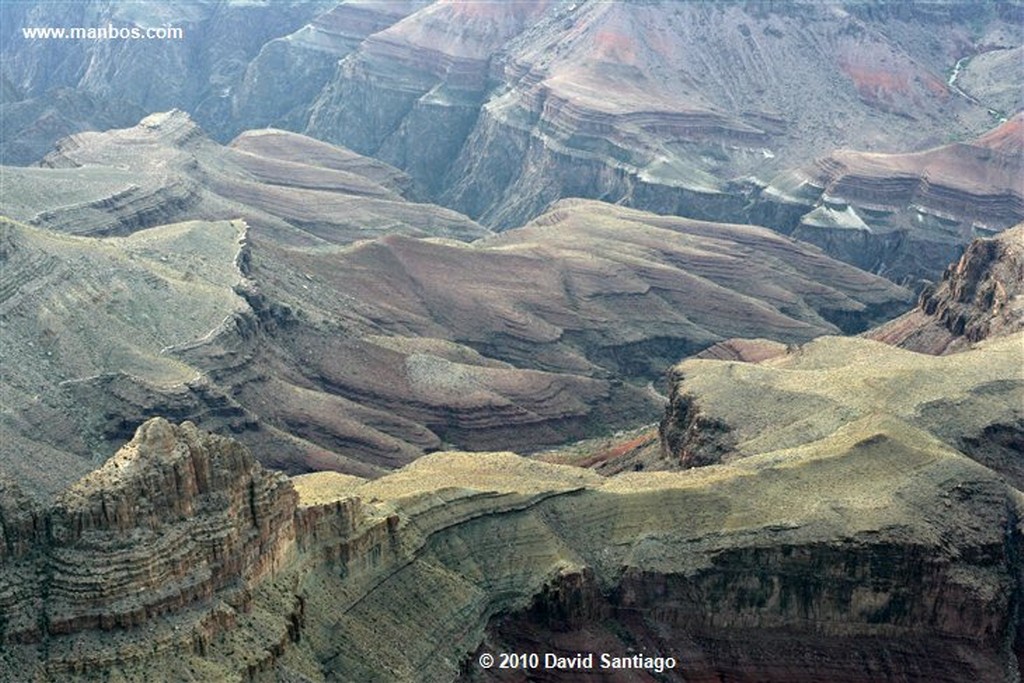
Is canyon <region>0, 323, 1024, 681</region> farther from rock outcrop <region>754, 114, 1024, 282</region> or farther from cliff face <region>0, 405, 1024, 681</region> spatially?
rock outcrop <region>754, 114, 1024, 282</region>

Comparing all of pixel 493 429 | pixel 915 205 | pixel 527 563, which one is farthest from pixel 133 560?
pixel 915 205

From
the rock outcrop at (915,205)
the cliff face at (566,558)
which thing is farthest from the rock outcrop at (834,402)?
the rock outcrop at (915,205)

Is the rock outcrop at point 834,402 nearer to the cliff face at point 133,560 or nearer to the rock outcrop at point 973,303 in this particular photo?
the rock outcrop at point 973,303

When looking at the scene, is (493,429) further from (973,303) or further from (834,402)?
(973,303)

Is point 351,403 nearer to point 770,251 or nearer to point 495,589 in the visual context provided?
point 495,589

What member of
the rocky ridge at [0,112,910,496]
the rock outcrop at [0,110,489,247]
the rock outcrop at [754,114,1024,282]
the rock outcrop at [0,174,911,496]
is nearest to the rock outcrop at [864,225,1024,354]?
the rock outcrop at [0,174,911,496]

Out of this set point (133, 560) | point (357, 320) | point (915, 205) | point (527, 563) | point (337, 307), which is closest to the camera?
point (133, 560)
